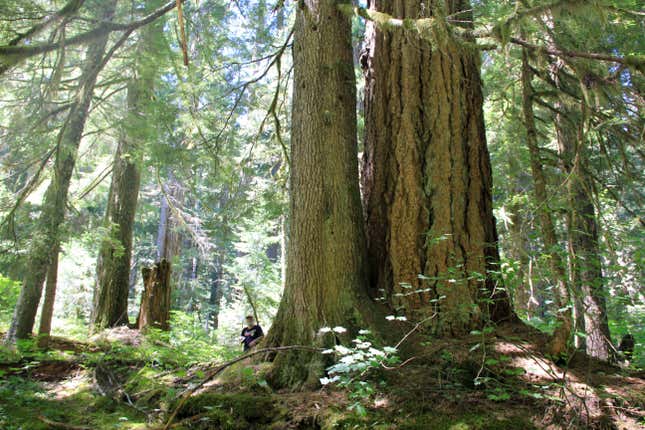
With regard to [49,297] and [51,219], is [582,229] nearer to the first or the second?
[51,219]

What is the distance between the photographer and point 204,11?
9086 millimetres

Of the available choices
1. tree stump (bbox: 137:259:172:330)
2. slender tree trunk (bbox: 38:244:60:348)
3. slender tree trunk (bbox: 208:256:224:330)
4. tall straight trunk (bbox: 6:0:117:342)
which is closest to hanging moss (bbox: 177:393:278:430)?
tall straight trunk (bbox: 6:0:117:342)

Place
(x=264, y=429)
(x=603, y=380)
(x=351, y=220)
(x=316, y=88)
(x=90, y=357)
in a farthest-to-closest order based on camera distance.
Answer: (x=90, y=357) → (x=316, y=88) → (x=351, y=220) → (x=603, y=380) → (x=264, y=429)

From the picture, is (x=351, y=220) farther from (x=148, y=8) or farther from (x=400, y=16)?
(x=148, y=8)

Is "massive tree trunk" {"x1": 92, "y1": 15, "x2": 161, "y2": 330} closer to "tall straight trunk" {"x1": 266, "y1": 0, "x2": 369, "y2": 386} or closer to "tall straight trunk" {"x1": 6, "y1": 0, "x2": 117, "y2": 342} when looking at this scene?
"tall straight trunk" {"x1": 6, "y1": 0, "x2": 117, "y2": 342}

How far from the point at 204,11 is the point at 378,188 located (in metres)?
6.75

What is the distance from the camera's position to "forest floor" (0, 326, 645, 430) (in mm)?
2705

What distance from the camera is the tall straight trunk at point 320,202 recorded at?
3.70 meters

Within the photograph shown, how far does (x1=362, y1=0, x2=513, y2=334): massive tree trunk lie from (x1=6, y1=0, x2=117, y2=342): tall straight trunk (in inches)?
188

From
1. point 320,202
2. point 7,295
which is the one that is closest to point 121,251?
point 7,295

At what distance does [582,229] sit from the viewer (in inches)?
272

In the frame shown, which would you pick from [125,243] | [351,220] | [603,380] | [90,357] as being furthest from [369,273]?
[125,243]

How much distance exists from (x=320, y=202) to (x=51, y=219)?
4.83 m

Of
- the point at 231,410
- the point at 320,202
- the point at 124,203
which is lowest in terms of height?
the point at 231,410
